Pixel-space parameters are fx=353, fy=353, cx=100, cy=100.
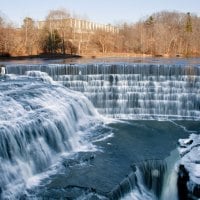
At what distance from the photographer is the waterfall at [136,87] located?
Result: 59.0 ft

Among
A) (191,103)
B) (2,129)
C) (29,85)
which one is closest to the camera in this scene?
(2,129)

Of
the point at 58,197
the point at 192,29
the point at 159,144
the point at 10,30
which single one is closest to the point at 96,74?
the point at 159,144

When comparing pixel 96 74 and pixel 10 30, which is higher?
pixel 10 30

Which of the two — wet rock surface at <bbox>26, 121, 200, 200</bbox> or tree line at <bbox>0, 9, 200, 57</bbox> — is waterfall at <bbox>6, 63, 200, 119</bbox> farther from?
tree line at <bbox>0, 9, 200, 57</bbox>

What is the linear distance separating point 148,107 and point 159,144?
5.46 m

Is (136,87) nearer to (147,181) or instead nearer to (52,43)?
→ (147,181)

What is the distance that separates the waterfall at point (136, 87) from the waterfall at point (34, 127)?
1.57 m

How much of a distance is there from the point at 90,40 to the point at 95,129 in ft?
110

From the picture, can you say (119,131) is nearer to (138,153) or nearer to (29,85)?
(138,153)

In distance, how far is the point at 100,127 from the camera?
15.1m

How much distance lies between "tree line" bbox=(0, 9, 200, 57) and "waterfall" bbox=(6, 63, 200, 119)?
1935cm

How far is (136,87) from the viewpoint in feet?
60.6

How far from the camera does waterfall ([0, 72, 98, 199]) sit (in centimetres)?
925

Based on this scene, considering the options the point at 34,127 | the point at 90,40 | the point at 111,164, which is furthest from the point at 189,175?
the point at 90,40
